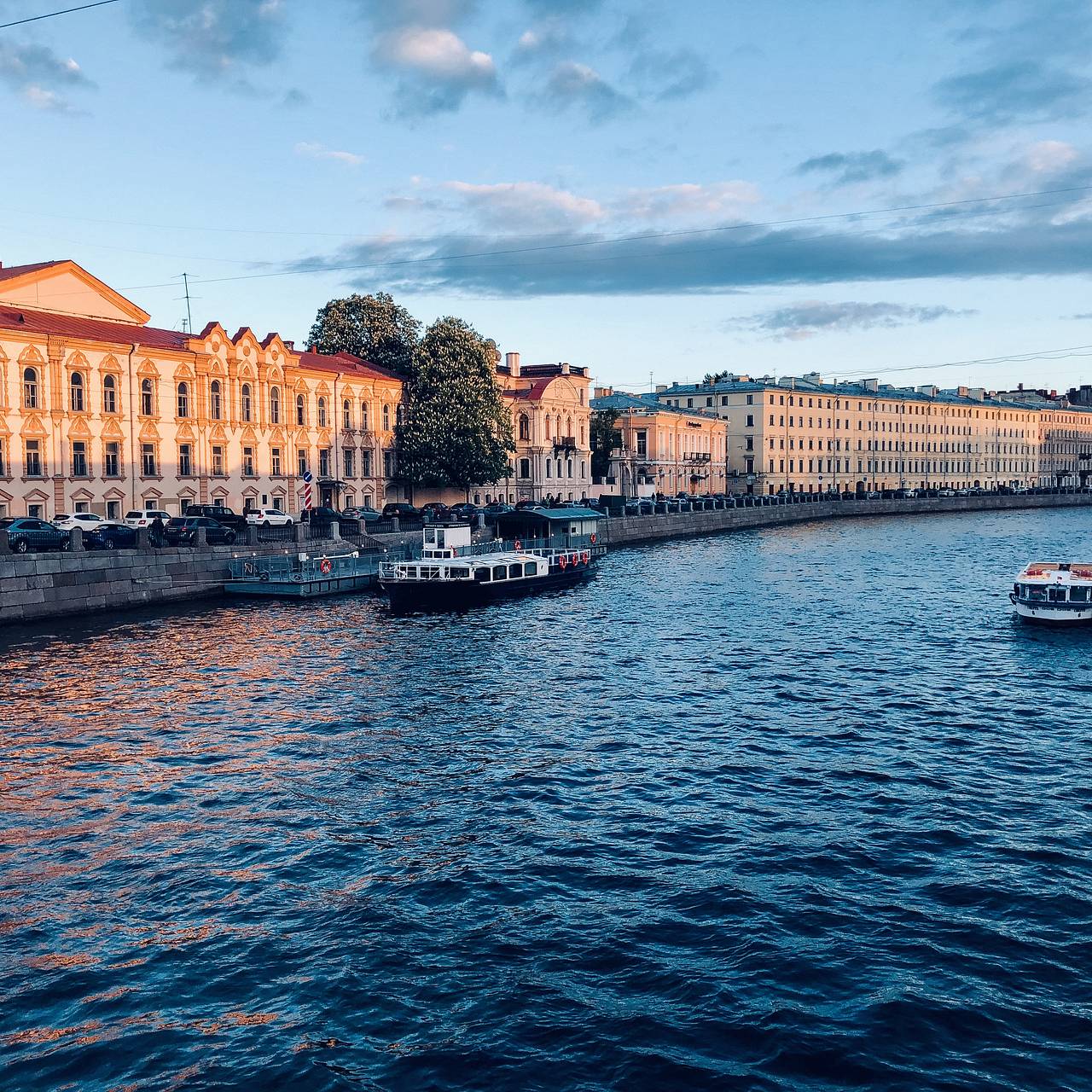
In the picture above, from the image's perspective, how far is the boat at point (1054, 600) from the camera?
41531mm

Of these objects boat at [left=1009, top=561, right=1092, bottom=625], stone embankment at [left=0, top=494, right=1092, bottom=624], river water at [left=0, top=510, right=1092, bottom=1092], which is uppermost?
stone embankment at [left=0, top=494, right=1092, bottom=624]

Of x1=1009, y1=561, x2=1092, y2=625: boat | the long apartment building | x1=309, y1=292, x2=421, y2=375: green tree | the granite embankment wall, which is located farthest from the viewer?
the long apartment building

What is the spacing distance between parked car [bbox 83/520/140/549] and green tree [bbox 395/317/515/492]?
1380 inches

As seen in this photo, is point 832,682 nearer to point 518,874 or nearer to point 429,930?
point 518,874

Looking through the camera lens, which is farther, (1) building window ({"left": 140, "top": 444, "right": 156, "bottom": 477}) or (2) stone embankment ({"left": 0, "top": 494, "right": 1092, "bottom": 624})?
(1) building window ({"left": 140, "top": 444, "right": 156, "bottom": 477})

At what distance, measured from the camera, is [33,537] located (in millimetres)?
42469

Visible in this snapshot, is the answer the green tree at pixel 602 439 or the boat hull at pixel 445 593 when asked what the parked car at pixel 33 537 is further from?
the green tree at pixel 602 439

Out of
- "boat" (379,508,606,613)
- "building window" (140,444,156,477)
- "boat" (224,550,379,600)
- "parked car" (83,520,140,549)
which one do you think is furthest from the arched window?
"boat" (379,508,606,613)

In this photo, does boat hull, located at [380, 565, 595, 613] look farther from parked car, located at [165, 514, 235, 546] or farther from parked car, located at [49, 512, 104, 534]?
parked car, located at [49, 512, 104, 534]

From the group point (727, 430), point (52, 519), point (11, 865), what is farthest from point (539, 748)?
point (727, 430)

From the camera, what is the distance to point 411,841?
60.3 feet

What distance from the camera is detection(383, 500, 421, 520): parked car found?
6988cm

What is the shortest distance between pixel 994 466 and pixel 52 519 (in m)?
171

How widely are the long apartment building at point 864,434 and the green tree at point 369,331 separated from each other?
50.3 metres
